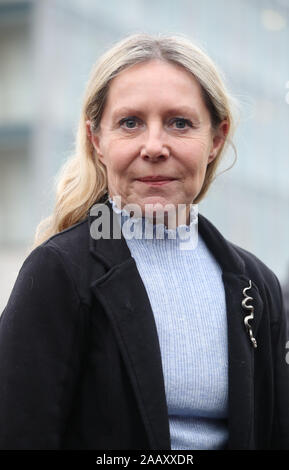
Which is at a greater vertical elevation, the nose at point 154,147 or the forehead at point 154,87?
the forehead at point 154,87

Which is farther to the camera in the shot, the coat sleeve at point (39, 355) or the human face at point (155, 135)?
the human face at point (155, 135)

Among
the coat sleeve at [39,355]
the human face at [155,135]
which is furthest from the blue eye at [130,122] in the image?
the coat sleeve at [39,355]

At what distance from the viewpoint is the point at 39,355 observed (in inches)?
105

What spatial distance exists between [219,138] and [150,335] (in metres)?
0.70

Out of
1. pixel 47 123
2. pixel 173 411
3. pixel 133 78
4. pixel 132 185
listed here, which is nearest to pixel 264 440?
pixel 173 411

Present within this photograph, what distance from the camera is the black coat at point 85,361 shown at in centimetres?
264

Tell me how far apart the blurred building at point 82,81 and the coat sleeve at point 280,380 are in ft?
54.0

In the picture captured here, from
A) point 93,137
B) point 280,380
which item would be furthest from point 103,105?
point 280,380

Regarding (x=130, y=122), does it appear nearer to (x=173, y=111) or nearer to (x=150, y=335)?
(x=173, y=111)

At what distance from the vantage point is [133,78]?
9.44 feet

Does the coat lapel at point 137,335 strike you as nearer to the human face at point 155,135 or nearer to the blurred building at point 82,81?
the human face at point 155,135

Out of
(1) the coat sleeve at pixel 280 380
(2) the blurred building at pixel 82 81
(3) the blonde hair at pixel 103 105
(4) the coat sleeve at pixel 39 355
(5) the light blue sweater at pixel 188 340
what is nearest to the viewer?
(4) the coat sleeve at pixel 39 355

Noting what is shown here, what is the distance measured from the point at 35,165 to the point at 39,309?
1971cm

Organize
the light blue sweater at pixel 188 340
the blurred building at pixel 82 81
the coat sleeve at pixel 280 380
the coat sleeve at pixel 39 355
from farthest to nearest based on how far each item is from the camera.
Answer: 1. the blurred building at pixel 82 81
2. the coat sleeve at pixel 280 380
3. the light blue sweater at pixel 188 340
4. the coat sleeve at pixel 39 355
